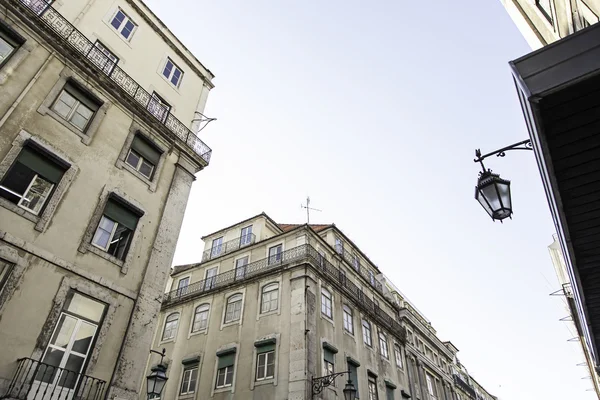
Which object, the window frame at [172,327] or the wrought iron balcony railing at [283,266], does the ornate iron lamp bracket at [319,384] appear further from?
the window frame at [172,327]

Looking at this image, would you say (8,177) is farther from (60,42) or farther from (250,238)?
(250,238)

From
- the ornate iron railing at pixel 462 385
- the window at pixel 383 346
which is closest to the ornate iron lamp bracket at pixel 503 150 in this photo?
the window at pixel 383 346

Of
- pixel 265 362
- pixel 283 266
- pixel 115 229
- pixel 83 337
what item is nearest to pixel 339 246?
pixel 283 266

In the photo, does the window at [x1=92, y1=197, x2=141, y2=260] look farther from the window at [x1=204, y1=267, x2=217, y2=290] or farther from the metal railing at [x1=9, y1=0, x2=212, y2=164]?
the window at [x1=204, y1=267, x2=217, y2=290]

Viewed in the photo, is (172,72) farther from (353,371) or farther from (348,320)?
(353,371)

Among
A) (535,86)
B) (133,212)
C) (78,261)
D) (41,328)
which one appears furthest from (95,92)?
(535,86)

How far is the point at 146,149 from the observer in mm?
12562

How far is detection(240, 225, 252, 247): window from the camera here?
930 inches

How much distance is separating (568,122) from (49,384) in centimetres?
989

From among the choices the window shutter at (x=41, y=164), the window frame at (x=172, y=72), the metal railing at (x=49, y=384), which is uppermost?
the window frame at (x=172, y=72)

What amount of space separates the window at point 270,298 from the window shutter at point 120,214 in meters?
9.50

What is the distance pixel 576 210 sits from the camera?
3.84 m

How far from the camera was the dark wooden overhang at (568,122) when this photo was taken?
296 centimetres

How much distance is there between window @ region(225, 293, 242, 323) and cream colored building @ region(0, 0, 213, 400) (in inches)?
350
